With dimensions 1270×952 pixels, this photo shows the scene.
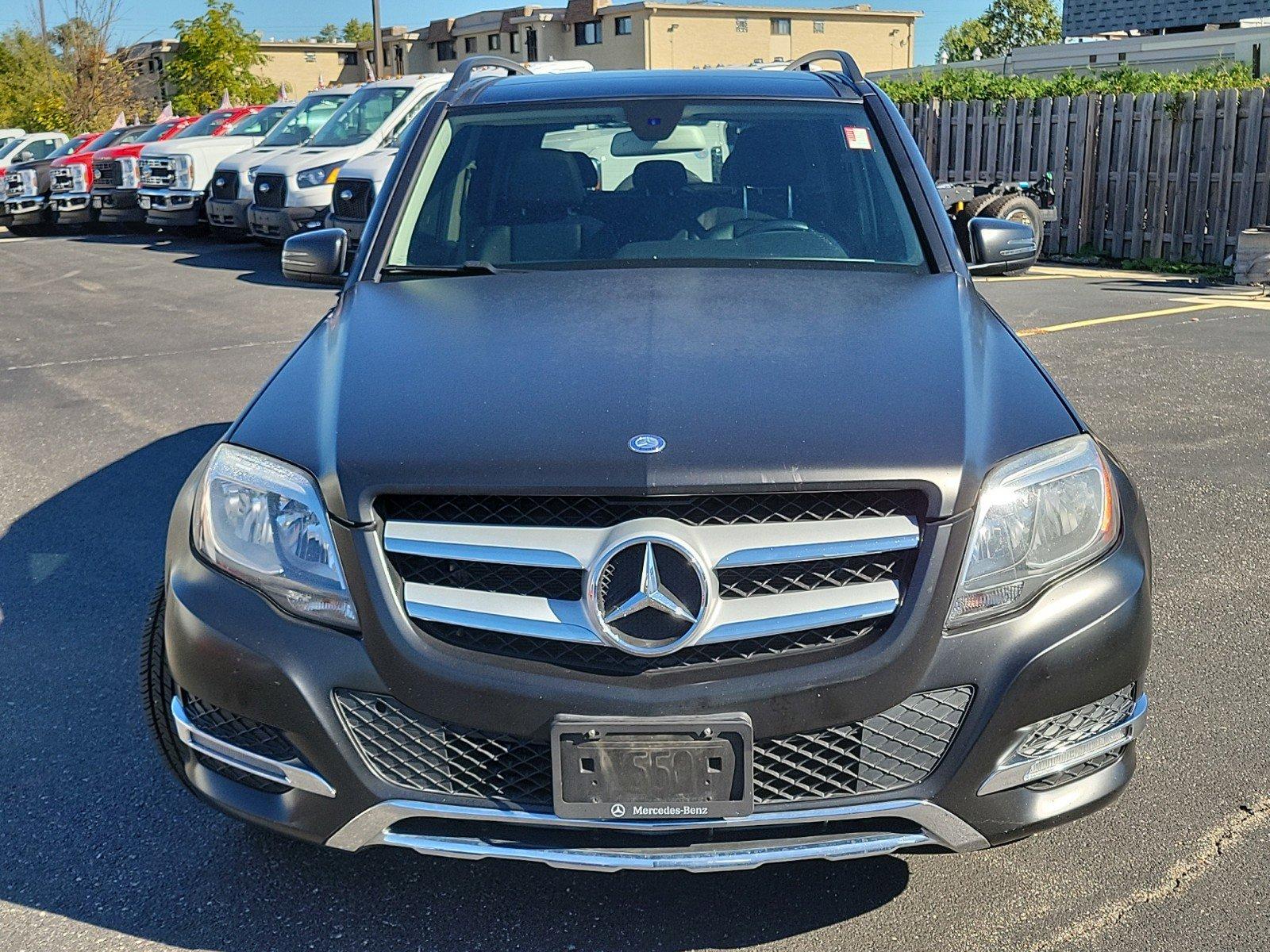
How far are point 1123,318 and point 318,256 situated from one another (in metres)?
8.11

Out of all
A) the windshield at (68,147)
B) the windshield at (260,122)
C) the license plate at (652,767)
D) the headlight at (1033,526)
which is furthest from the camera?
the windshield at (68,147)

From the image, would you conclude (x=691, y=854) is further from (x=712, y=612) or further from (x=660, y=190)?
(x=660, y=190)

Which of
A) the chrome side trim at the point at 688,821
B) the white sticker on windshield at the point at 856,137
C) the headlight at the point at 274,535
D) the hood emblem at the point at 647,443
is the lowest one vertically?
the chrome side trim at the point at 688,821

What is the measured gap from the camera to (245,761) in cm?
249

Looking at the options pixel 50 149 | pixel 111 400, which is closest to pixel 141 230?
pixel 50 149

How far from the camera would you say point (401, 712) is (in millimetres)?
2375

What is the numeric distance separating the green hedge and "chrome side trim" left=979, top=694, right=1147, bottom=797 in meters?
15.1

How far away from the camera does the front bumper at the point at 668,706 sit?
7.60 feet

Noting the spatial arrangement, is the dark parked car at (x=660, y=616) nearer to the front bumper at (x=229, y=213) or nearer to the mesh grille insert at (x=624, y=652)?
the mesh grille insert at (x=624, y=652)

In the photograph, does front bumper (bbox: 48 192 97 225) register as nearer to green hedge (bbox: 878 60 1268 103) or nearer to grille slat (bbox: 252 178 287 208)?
grille slat (bbox: 252 178 287 208)

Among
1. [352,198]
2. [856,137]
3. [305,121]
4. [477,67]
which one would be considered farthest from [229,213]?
[856,137]

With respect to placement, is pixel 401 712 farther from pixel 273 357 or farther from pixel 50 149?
pixel 50 149

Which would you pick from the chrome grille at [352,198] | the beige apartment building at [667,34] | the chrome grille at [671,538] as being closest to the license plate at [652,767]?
the chrome grille at [671,538]

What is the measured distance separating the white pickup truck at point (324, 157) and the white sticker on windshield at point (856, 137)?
11229 mm
